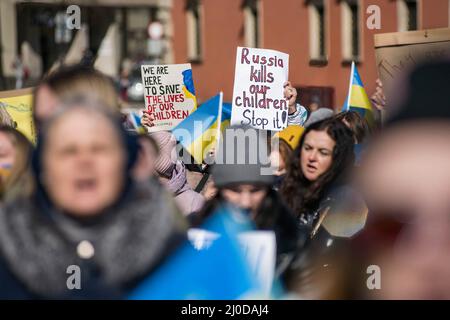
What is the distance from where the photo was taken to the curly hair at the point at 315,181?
3.93m

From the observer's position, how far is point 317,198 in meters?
3.98

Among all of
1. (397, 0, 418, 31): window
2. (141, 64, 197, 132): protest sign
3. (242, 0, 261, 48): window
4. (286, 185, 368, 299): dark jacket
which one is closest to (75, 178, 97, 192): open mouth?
(286, 185, 368, 299): dark jacket

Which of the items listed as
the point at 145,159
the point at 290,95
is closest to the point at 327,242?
the point at 145,159

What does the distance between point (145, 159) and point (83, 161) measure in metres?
0.21

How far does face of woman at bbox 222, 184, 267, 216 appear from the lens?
11.9 feet

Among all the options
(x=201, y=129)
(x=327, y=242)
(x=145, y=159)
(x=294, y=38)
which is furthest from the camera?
(x=294, y=38)

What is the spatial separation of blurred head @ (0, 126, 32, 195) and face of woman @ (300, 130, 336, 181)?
0.98 metres

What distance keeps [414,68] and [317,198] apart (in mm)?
577

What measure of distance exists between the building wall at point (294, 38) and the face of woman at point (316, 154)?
0.88 meters

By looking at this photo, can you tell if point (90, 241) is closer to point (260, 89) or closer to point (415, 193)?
point (415, 193)

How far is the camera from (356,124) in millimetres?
4344

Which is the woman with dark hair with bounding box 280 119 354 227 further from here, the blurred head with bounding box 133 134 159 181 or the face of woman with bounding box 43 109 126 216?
the face of woman with bounding box 43 109 126 216
